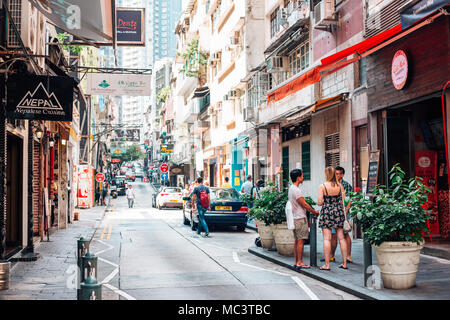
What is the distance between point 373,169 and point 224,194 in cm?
701

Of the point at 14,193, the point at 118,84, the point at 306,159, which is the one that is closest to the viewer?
the point at 14,193

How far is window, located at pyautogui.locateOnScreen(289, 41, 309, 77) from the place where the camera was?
21547 mm

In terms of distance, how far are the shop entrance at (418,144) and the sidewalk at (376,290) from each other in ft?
7.64

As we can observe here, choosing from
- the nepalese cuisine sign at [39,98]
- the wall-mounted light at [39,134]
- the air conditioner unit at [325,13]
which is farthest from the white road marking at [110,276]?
the air conditioner unit at [325,13]

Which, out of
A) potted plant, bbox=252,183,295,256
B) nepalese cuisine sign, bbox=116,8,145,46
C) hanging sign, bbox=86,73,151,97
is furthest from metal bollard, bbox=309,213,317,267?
hanging sign, bbox=86,73,151,97

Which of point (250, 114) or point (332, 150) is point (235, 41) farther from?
point (332, 150)

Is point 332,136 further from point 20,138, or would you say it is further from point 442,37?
point 20,138

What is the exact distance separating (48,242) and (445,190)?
10.9 m

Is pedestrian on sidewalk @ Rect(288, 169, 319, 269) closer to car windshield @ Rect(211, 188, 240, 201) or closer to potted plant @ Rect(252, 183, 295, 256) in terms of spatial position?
potted plant @ Rect(252, 183, 295, 256)

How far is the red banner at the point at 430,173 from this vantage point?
Answer: 13219 millimetres

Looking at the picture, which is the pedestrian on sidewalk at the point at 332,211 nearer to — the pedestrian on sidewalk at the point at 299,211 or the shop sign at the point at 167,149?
the pedestrian on sidewalk at the point at 299,211

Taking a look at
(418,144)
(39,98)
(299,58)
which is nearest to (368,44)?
(418,144)

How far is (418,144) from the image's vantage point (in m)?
13.7
